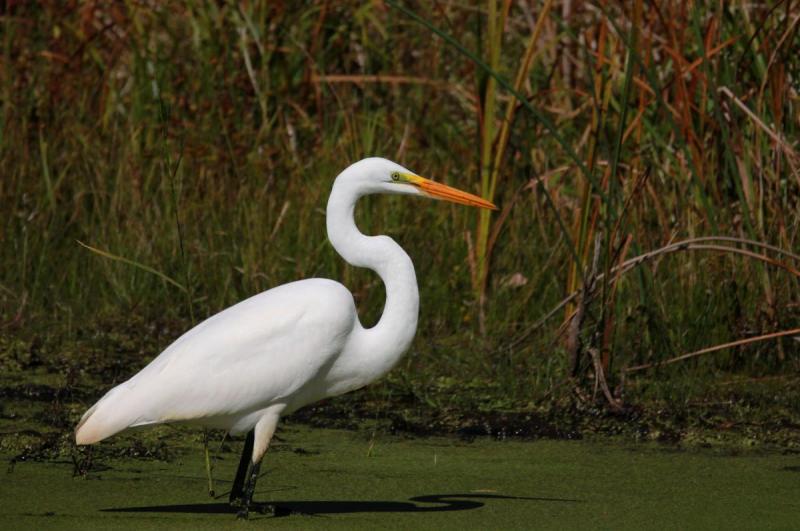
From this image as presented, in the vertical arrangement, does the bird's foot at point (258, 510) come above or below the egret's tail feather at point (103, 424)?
below

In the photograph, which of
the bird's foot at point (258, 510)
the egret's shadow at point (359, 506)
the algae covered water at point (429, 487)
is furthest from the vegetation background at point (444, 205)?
the bird's foot at point (258, 510)

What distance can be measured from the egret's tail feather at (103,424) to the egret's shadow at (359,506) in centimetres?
19

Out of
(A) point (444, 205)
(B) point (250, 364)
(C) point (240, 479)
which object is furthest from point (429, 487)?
(A) point (444, 205)

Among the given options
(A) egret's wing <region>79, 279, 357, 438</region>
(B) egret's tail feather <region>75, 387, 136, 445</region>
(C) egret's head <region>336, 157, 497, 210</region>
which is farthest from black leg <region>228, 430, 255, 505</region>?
(C) egret's head <region>336, 157, 497, 210</region>

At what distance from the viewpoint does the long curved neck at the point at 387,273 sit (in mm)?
3352

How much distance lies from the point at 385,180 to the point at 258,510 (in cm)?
86

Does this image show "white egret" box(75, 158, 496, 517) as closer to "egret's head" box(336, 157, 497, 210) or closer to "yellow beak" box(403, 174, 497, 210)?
"egret's head" box(336, 157, 497, 210)

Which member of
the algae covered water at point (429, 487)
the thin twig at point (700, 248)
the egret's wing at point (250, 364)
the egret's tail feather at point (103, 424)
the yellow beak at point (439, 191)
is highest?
the yellow beak at point (439, 191)

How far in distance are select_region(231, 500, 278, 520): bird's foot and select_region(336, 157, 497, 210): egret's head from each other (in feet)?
2.60

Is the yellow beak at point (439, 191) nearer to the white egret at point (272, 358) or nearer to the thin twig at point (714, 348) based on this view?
the white egret at point (272, 358)

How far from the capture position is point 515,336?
513 cm

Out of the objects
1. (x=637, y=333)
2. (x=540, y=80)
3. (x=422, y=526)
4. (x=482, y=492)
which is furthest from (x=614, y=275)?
(x=540, y=80)

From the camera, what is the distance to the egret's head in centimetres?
343

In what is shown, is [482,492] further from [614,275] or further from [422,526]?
[614,275]
